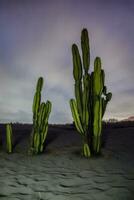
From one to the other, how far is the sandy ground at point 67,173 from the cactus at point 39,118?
0.25 m

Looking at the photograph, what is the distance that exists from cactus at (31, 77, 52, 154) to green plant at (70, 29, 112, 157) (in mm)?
582

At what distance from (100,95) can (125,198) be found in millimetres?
2425

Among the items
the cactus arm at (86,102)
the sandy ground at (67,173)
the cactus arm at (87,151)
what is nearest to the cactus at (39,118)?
the sandy ground at (67,173)

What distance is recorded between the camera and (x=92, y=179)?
4.05m

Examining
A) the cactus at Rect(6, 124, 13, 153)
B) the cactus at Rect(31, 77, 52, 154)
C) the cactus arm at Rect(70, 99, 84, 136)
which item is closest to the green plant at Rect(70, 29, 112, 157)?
the cactus arm at Rect(70, 99, 84, 136)

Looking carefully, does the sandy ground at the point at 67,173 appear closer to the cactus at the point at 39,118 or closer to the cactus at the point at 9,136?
the cactus at the point at 9,136

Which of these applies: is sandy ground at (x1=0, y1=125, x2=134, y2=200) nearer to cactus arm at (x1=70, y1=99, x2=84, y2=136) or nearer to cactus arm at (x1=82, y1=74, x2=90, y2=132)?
cactus arm at (x1=70, y1=99, x2=84, y2=136)

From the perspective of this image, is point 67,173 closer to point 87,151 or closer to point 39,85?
point 87,151

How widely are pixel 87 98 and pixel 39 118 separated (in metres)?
1.04

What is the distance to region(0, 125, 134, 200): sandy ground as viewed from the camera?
353 centimetres

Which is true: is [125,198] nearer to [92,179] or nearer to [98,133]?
[92,179]

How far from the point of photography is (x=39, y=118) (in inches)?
227

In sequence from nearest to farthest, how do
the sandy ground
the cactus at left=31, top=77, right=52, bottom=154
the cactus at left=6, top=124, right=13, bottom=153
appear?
the sandy ground < the cactus at left=31, top=77, right=52, bottom=154 < the cactus at left=6, top=124, right=13, bottom=153

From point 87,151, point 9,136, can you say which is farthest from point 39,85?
point 87,151
